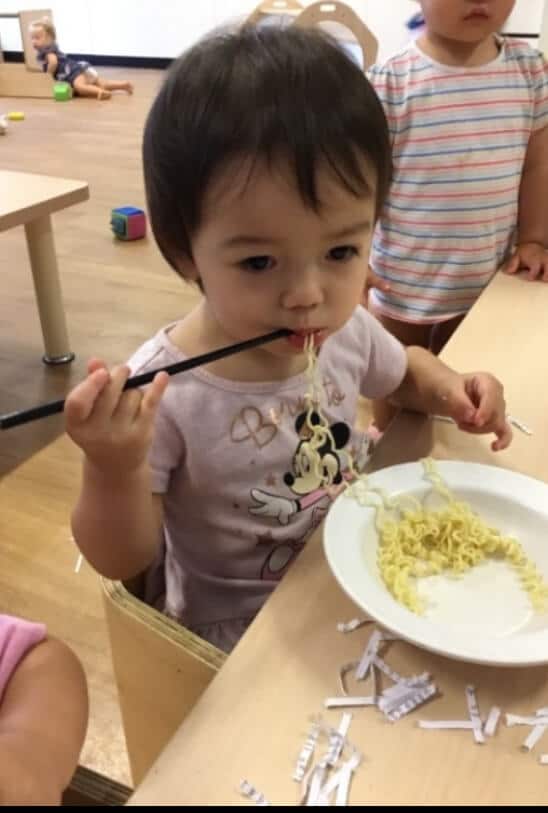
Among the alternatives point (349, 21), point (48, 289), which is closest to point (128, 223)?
point (48, 289)

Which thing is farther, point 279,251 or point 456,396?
point 456,396

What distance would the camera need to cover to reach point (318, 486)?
88 cm

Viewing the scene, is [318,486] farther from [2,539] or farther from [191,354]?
[2,539]

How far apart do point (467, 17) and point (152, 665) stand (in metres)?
1.12

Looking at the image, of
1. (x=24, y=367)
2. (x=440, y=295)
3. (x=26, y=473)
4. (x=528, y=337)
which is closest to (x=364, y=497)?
(x=528, y=337)

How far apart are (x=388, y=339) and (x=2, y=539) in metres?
1.09

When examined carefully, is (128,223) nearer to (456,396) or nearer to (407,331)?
(407,331)

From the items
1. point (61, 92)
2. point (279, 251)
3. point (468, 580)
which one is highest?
point (279, 251)

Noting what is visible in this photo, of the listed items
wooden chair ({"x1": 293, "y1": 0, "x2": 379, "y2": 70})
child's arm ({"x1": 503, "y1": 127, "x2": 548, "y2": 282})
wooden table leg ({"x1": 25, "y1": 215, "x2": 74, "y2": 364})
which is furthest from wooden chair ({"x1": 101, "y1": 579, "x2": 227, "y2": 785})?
Answer: wooden chair ({"x1": 293, "y1": 0, "x2": 379, "y2": 70})

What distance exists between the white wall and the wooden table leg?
4256mm

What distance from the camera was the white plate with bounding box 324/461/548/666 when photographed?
1.86ft

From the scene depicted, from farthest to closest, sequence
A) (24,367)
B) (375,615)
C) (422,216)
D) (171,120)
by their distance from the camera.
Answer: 1. (24,367)
2. (422,216)
3. (171,120)
4. (375,615)

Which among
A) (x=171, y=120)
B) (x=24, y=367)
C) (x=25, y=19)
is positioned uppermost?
(x=171, y=120)

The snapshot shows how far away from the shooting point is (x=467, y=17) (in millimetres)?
1290
